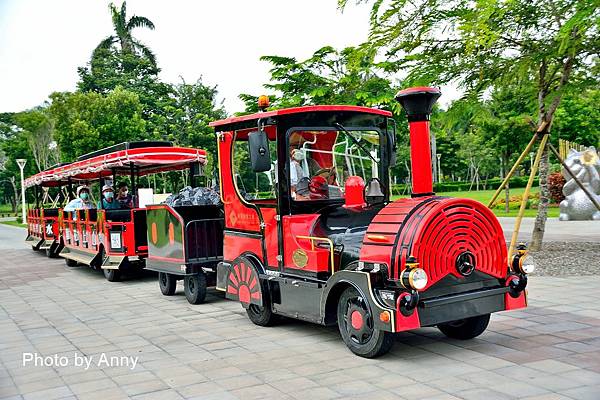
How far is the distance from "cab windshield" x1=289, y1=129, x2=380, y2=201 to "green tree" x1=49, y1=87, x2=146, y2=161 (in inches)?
898

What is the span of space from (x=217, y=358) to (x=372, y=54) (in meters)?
7.20

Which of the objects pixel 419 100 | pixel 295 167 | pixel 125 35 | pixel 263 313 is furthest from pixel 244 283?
pixel 125 35

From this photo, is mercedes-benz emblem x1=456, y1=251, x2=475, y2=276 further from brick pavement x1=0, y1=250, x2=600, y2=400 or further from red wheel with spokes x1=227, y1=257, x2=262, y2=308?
red wheel with spokes x1=227, y1=257, x2=262, y2=308

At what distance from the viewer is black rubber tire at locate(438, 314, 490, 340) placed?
6387mm

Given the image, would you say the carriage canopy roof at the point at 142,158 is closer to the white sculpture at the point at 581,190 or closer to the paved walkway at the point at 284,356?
the paved walkway at the point at 284,356

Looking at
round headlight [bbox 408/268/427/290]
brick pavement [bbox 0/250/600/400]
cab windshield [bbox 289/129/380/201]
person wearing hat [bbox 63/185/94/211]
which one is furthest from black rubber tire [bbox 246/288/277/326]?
person wearing hat [bbox 63/185/94/211]

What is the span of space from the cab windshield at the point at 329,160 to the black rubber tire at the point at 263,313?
1239mm

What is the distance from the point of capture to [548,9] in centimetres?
1108

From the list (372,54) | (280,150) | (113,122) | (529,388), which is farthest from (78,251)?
(113,122)

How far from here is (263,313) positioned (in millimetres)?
7516

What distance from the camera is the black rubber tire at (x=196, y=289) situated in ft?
30.6

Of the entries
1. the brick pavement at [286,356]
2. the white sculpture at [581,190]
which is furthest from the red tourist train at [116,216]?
the white sculpture at [581,190]

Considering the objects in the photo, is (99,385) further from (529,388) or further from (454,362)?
(529,388)

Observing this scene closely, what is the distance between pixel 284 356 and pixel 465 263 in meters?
1.92
